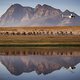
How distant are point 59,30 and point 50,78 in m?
77.3

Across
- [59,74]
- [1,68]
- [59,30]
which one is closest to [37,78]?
[59,74]

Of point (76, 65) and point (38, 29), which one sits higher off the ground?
point (76, 65)

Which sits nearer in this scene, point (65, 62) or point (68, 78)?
point (68, 78)

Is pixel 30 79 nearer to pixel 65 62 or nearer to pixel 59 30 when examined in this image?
pixel 65 62

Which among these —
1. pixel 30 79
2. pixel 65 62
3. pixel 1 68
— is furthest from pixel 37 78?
pixel 65 62

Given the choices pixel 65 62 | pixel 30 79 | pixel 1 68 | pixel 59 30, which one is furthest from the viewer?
pixel 59 30

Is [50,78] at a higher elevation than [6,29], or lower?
higher

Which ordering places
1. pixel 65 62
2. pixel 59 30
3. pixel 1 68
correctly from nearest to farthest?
pixel 1 68
pixel 65 62
pixel 59 30

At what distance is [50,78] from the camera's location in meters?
25.3

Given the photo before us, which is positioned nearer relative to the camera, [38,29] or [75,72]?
[75,72]

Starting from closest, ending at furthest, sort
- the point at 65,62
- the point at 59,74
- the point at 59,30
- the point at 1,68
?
1. the point at 59,74
2. the point at 1,68
3. the point at 65,62
4. the point at 59,30

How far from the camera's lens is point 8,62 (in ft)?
115

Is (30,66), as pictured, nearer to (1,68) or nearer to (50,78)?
(1,68)

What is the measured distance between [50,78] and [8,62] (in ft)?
34.2
